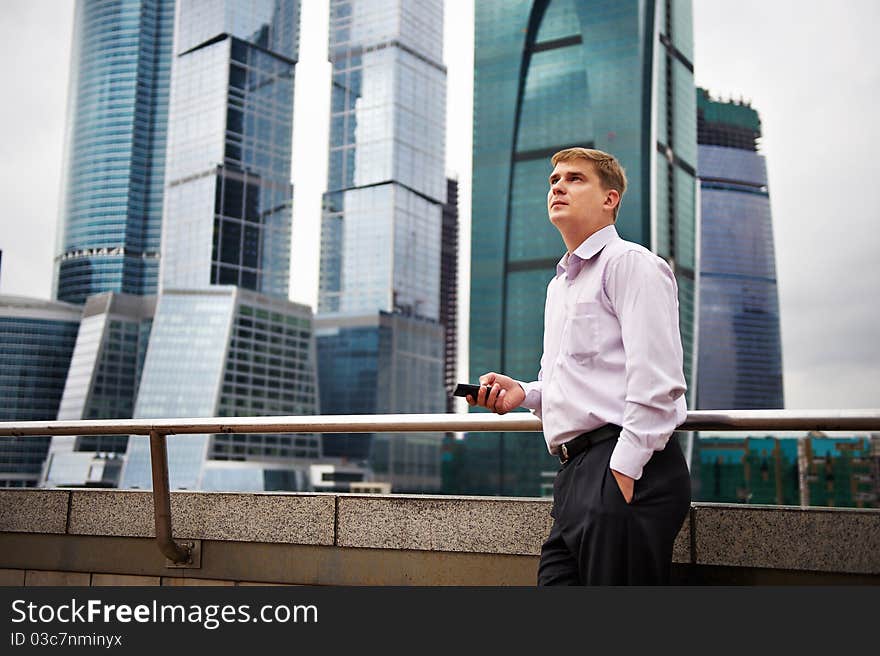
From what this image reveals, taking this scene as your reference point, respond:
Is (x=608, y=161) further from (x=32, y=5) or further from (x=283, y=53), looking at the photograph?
(x=283, y=53)

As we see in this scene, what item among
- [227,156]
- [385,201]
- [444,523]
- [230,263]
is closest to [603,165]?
[444,523]

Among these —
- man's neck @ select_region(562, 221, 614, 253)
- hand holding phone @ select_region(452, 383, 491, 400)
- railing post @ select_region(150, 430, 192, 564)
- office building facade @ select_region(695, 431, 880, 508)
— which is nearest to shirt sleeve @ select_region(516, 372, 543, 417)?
hand holding phone @ select_region(452, 383, 491, 400)

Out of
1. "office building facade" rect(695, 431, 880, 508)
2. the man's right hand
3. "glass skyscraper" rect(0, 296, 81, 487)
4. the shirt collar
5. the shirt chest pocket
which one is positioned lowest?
"office building facade" rect(695, 431, 880, 508)

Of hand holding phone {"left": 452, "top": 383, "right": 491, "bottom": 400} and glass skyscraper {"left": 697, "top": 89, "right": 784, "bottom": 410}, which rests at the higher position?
glass skyscraper {"left": 697, "top": 89, "right": 784, "bottom": 410}

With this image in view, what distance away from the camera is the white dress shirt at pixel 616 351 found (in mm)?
2166

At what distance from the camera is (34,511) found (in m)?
4.23

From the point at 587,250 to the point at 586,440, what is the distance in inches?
19.3

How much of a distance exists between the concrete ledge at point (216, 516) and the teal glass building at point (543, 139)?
7970 cm

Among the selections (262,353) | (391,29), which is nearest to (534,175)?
(262,353)

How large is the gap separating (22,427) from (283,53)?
122m

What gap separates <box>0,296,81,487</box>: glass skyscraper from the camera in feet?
329

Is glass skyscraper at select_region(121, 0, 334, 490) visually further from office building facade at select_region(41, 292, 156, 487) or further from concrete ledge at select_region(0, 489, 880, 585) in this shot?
concrete ledge at select_region(0, 489, 880, 585)

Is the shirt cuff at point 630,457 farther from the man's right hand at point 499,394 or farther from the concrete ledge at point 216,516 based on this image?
the concrete ledge at point 216,516

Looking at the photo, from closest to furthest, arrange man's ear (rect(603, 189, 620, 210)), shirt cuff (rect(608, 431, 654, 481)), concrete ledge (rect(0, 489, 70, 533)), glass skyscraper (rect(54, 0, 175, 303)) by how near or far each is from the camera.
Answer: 1. shirt cuff (rect(608, 431, 654, 481))
2. man's ear (rect(603, 189, 620, 210))
3. concrete ledge (rect(0, 489, 70, 533))
4. glass skyscraper (rect(54, 0, 175, 303))
